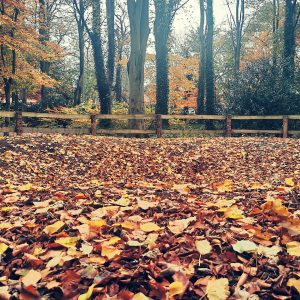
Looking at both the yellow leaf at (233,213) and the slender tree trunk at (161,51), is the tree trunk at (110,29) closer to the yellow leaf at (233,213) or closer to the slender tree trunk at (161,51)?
the slender tree trunk at (161,51)

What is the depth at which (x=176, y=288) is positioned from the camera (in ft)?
5.21

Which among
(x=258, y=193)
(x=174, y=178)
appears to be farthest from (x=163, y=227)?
(x=174, y=178)

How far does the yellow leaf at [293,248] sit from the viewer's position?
186cm

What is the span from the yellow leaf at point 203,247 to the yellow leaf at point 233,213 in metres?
0.51

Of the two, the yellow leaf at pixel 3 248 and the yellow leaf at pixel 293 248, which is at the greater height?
the yellow leaf at pixel 293 248

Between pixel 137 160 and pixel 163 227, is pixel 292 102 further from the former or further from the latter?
pixel 163 227

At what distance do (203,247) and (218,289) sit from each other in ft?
1.26

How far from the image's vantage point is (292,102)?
1506cm

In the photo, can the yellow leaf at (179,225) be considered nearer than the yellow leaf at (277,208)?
Yes

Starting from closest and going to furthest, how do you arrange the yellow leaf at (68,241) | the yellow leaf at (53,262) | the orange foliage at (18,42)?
the yellow leaf at (53,262)
the yellow leaf at (68,241)
the orange foliage at (18,42)

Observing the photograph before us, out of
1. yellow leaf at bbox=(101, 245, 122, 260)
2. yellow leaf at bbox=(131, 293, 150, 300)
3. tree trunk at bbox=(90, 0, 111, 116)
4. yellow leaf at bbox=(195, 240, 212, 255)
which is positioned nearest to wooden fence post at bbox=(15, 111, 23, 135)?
tree trunk at bbox=(90, 0, 111, 116)

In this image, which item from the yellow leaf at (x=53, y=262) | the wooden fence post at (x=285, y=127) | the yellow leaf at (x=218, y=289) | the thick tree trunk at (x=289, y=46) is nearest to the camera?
the yellow leaf at (x=218, y=289)

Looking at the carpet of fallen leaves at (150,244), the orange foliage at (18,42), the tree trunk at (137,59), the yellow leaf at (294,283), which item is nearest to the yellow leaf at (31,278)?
the carpet of fallen leaves at (150,244)

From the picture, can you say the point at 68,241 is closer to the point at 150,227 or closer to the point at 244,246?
the point at 150,227
